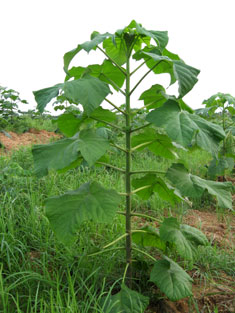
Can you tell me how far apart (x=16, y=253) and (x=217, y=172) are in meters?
2.04

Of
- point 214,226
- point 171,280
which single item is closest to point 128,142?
point 171,280

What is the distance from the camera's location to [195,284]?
1.64 metres

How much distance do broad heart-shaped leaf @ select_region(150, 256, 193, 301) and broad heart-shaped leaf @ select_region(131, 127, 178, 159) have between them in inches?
20.6

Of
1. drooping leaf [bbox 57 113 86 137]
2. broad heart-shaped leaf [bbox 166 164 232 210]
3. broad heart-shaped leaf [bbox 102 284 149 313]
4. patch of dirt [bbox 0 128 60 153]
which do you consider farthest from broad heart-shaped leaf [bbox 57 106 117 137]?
patch of dirt [bbox 0 128 60 153]

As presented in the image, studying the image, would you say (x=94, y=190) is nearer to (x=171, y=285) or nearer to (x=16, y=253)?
(x=171, y=285)

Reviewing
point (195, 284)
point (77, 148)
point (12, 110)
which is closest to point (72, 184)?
point (195, 284)

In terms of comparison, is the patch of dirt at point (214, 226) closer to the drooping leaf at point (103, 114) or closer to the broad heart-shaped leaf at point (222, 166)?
the broad heart-shaped leaf at point (222, 166)

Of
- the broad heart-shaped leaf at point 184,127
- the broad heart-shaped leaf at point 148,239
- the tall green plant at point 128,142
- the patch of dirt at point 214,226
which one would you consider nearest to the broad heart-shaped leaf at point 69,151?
the tall green plant at point 128,142

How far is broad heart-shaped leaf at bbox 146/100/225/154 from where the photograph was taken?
3.57ft

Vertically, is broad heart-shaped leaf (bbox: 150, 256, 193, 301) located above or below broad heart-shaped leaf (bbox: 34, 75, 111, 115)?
below

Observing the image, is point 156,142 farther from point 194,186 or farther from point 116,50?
point 116,50

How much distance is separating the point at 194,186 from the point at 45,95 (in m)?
0.71

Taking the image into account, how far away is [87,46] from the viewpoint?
3.70 ft

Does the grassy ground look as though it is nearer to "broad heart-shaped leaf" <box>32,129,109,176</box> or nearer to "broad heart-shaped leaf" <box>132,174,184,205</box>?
"broad heart-shaped leaf" <box>132,174,184,205</box>
